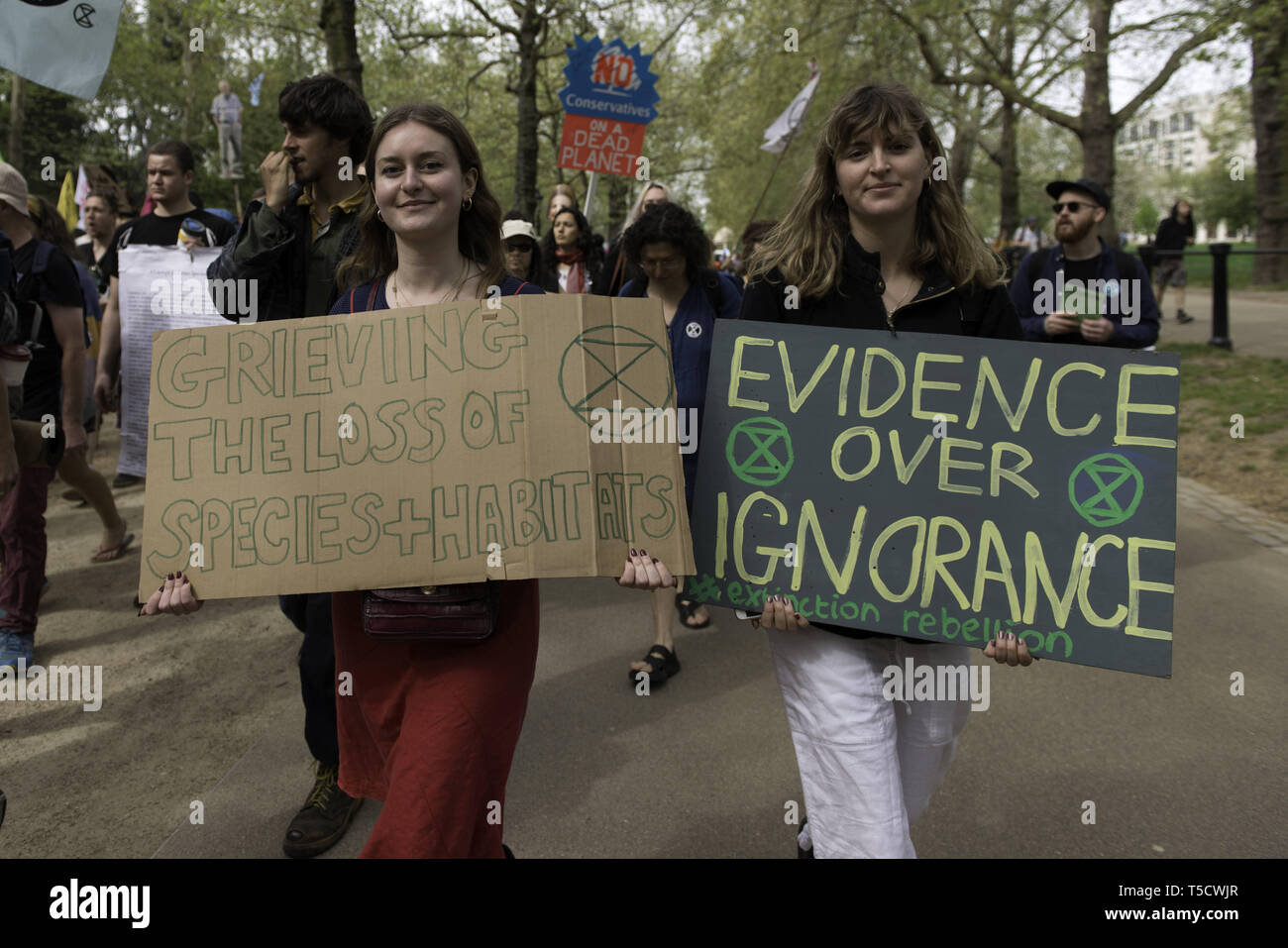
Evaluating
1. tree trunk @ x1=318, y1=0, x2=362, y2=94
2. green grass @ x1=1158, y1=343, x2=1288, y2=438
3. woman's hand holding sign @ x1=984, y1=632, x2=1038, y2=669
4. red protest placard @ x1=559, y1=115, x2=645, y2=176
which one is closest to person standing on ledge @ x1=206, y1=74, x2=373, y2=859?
woman's hand holding sign @ x1=984, y1=632, x2=1038, y2=669

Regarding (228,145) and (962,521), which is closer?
(962,521)

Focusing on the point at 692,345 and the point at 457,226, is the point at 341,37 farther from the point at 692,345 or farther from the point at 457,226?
the point at 457,226


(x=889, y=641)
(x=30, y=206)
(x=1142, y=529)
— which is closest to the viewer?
(x=1142, y=529)

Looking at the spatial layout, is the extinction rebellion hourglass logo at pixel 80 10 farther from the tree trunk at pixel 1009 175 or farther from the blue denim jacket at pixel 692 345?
the tree trunk at pixel 1009 175

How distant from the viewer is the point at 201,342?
223cm

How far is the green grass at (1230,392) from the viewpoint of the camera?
829cm

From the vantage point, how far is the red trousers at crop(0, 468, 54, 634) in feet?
14.3

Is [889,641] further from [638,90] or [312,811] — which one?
[638,90]

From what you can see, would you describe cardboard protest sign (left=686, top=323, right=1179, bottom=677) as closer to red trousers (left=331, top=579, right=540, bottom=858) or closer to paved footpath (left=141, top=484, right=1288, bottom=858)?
red trousers (left=331, top=579, right=540, bottom=858)

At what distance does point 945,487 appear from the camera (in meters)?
2.20

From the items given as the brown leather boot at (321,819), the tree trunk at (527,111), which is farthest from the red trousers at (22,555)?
the tree trunk at (527,111)

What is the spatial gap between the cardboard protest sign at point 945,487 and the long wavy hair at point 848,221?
221mm
